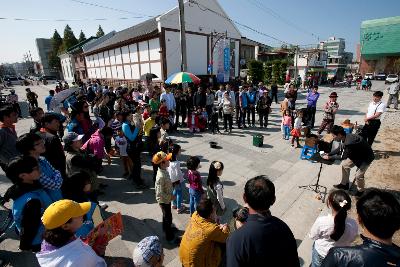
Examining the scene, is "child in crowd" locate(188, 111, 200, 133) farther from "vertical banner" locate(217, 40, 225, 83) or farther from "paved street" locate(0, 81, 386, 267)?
"vertical banner" locate(217, 40, 225, 83)

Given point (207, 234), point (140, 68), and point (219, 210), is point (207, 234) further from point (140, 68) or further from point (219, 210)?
point (140, 68)

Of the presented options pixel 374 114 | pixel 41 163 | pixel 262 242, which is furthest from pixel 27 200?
→ pixel 374 114

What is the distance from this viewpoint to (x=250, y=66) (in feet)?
103

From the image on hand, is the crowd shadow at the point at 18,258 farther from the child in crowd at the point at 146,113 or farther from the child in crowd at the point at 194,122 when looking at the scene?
the child in crowd at the point at 194,122

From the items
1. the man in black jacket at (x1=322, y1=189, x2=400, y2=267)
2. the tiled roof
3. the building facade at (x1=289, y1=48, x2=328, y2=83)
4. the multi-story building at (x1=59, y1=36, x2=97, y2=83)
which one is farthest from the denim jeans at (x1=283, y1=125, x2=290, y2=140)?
the multi-story building at (x1=59, y1=36, x2=97, y2=83)

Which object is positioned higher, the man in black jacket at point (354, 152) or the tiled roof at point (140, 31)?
the tiled roof at point (140, 31)

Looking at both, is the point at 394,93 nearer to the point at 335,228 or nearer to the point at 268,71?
the point at 335,228

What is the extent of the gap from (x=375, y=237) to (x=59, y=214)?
8.32ft

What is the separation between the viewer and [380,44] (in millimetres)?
66250

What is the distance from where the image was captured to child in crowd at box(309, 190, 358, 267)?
2.63 m

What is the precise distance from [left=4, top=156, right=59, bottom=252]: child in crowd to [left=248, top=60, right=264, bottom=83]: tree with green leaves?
3059 cm

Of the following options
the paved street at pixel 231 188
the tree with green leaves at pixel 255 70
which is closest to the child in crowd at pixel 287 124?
the paved street at pixel 231 188

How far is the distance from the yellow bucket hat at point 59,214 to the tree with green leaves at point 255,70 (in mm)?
31066

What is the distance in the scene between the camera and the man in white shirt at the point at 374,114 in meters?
7.05
